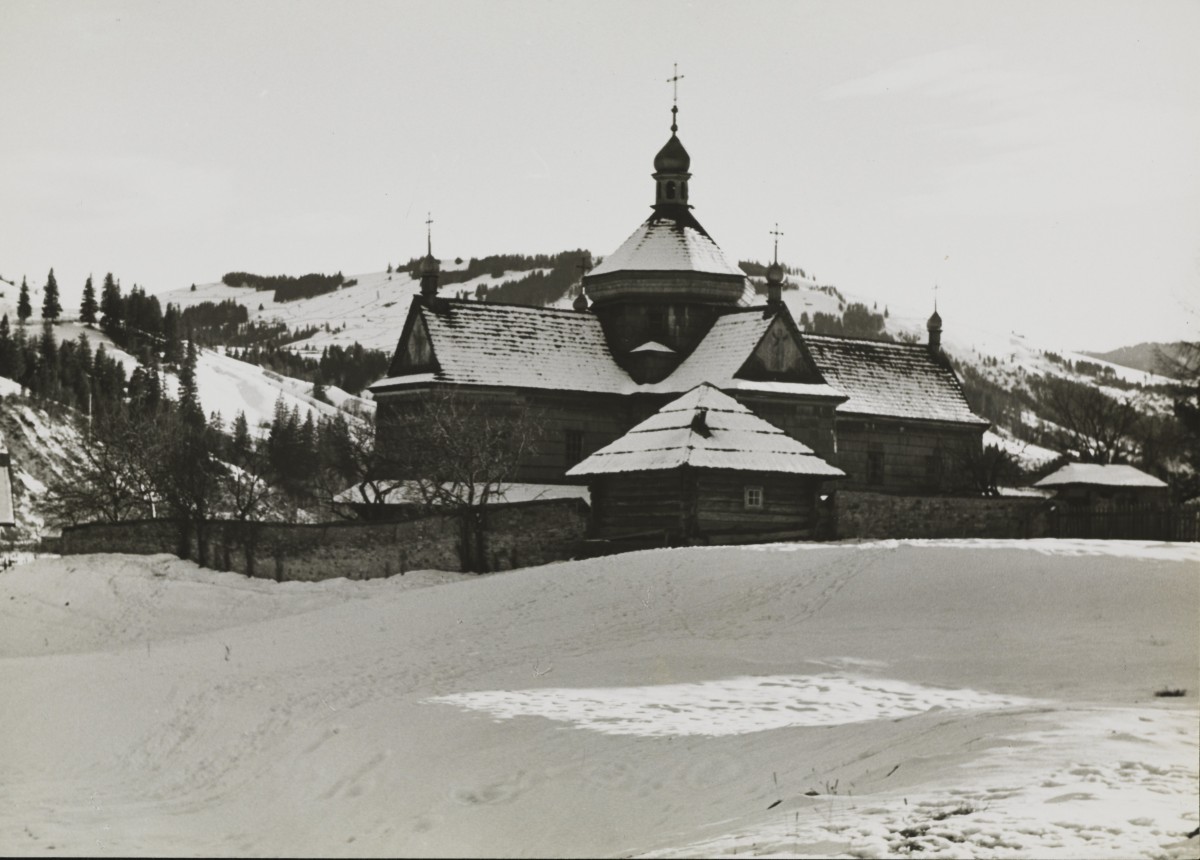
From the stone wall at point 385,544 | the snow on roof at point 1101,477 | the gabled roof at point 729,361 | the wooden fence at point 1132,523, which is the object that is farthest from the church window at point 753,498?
the snow on roof at point 1101,477

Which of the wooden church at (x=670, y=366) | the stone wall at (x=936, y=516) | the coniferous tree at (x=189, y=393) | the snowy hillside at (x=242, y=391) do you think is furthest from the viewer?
the snowy hillside at (x=242, y=391)

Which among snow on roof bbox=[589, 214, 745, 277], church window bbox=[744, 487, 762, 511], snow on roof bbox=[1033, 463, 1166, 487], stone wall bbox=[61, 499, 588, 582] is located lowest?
stone wall bbox=[61, 499, 588, 582]

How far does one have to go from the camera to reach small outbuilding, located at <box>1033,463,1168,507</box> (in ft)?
169

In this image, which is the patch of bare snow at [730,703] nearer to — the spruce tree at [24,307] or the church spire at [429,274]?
the church spire at [429,274]

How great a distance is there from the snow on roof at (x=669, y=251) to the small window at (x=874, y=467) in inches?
312

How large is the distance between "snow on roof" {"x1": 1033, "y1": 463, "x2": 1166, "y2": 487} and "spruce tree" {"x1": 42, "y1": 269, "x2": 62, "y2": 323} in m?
136

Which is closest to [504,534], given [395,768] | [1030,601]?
[1030,601]

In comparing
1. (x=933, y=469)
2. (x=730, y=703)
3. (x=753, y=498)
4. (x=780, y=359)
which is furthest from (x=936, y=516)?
(x=730, y=703)

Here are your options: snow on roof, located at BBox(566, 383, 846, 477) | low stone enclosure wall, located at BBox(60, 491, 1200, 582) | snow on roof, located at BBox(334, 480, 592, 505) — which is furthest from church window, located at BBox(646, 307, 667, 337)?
low stone enclosure wall, located at BBox(60, 491, 1200, 582)

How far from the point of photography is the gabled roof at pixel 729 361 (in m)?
49.3

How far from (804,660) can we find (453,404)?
25503 millimetres

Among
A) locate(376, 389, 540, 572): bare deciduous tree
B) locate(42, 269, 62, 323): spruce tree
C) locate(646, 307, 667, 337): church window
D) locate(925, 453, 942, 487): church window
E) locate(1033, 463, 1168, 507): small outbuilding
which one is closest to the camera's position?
locate(376, 389, 540, 572): bare deciduous tree

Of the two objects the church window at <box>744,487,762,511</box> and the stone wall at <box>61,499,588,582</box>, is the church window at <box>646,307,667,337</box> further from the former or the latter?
the church window at <box>744,487,762,511</box>

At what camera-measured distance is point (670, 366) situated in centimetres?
5203
